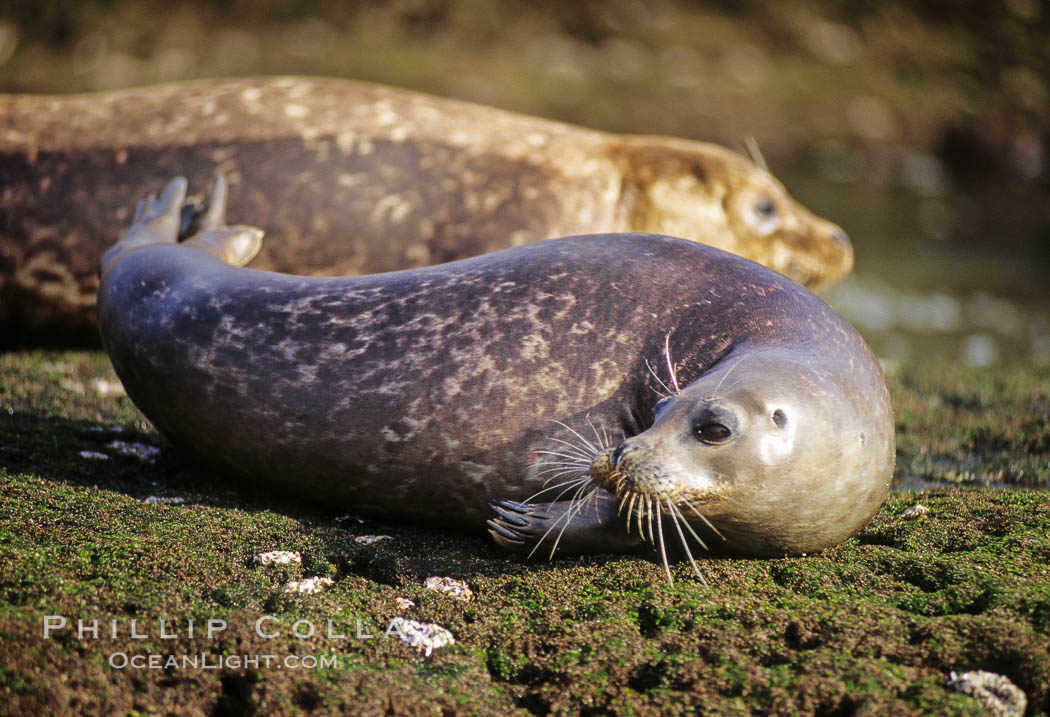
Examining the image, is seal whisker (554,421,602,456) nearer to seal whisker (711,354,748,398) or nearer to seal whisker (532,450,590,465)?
seal whisker (532,450,590,465)

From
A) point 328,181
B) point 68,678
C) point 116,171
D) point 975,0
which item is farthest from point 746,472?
point 975,0

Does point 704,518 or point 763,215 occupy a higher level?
point 704,518

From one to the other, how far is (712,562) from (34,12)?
61.8 feet

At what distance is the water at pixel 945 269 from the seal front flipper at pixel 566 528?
4.20m

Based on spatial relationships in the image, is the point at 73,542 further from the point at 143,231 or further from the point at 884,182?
the point at 884,182

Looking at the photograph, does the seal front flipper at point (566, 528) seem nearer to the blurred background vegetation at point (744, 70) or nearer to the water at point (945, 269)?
the water at point (945, 269)

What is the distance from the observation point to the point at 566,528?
3061 millimetres

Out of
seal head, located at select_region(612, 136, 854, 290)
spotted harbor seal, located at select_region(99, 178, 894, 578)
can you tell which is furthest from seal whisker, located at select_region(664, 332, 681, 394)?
seal head, located at select_region(612, 136, 854, 290)

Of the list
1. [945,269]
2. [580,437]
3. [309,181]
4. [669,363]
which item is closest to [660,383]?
[669,363]

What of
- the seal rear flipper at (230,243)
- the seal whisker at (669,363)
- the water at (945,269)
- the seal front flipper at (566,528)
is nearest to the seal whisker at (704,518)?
the seal front flipper at (566,528)

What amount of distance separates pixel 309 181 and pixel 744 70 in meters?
16.9

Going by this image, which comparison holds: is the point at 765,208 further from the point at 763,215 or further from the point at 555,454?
the point at 555,454

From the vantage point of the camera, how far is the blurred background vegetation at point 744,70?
15.9 m

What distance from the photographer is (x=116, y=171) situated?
556 cm
